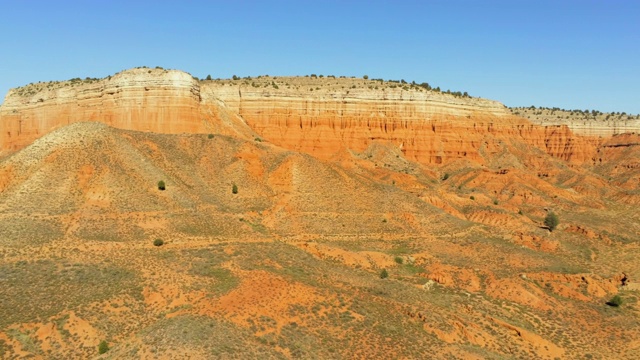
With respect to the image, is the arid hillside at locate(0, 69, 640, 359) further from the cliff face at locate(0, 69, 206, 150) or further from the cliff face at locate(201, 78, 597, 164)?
the cliff face at locate(201, 78, 597, 164)

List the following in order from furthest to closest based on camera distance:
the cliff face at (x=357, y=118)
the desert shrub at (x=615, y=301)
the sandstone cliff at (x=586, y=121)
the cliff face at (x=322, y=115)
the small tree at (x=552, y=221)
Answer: the sandstone cliff at (x=586, y=121) < the cliff face at (x=357, y=118) < the cliff face at (x=322, y=115) < the small tree at (x=552, y=221) < the desert shrub at (x=615, y=301)

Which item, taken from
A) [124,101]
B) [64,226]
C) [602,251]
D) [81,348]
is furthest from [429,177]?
[81,348]

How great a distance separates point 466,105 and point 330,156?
35968 mm

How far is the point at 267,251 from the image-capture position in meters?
40.6

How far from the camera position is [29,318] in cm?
2767

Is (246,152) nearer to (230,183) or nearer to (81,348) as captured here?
(230,183)

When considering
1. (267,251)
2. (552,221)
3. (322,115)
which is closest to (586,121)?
(322,115)

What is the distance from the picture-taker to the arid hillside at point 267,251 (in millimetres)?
28703

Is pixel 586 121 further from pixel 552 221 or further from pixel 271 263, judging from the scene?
pixel 271 263

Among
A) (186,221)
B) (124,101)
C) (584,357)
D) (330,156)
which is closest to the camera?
(584,357)

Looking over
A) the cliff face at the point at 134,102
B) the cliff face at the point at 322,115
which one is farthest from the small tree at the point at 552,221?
the cliff face at the point at 134,102

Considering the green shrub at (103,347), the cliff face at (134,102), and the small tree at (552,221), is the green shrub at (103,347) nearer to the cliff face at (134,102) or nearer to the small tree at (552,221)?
the cliff face at (134,102)

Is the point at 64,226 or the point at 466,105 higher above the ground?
the point at 466,105

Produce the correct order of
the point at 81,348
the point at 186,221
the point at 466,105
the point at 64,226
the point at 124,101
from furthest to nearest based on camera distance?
the point at 466,105 < the point at 124,101 < the point at 186,221 < the point at 64,226 < the point at 81,348
